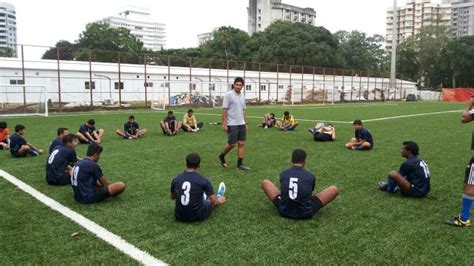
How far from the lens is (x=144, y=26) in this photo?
169 metres

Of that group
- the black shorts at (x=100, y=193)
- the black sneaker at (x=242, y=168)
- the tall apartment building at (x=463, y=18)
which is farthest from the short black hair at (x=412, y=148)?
the tall apartment building at (x=463, y=18)

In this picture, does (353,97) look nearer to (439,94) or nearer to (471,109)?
(439,94)

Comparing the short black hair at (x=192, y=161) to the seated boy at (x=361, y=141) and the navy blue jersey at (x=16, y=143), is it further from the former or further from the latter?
the seated boy at (x=361, y=141)

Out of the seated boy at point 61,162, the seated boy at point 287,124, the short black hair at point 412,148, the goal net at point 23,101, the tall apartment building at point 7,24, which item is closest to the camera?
the short black hair at point 412,148

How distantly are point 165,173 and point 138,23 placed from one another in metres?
169

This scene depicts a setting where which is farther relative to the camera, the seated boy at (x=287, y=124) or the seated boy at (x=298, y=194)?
the seated boy at (x=287, y=124)

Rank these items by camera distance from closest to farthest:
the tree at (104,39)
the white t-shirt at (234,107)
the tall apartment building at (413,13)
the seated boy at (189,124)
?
1. the white t-shirt at (234,107)
2. the seated boy at (189,124)
3. the tree at (104,39)
4. the tall apartment building at (413,13)

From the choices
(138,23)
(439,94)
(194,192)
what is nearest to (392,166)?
(194,192)

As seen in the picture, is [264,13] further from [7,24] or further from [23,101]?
[23,101]

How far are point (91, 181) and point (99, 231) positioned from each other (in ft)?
4.35

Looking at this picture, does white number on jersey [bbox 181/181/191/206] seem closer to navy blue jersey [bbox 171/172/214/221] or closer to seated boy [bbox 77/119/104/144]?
navy blue jersey [bbox 171/172/214/221]

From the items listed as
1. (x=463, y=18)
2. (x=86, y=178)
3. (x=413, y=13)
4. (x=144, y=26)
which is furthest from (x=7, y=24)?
(x=463, y=18)

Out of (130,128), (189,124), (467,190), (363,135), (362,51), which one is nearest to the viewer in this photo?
(467,190)

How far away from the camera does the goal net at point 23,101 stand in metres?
26.7
